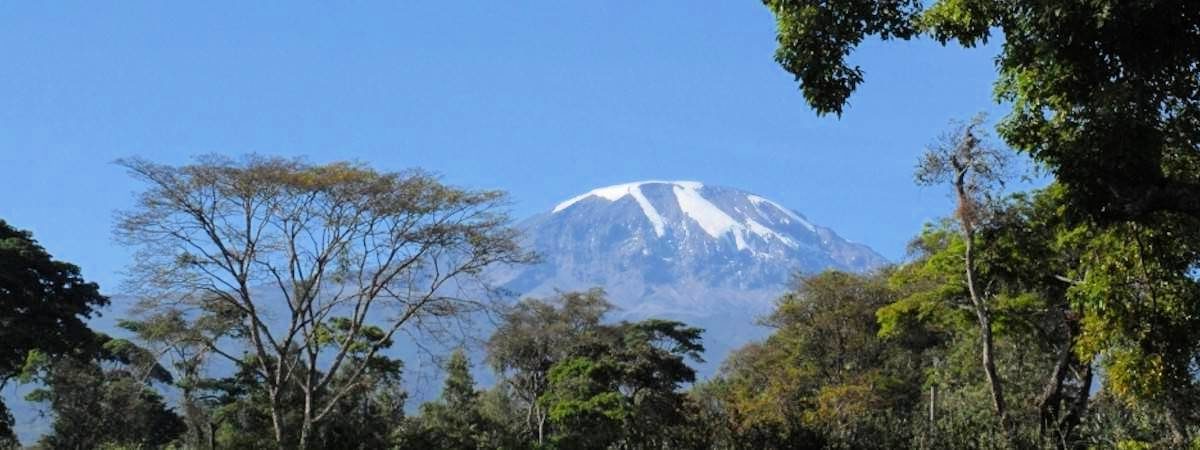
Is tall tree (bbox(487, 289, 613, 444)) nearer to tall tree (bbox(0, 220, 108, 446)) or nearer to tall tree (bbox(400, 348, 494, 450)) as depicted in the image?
tall tree (bbox(400, 348, 494, 450))

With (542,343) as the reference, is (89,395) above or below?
below

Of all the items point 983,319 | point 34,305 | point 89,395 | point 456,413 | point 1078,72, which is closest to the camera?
point 1078,72

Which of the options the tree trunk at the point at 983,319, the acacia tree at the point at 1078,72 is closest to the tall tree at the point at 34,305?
the tree trunk at the point at 983,319

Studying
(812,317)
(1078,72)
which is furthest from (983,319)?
(812,317)

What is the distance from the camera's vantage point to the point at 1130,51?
6758 millimetres

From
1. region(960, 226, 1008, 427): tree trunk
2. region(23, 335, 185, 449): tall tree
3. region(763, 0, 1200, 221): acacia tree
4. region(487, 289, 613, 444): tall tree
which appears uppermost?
region(487, 289, 613, 444): tall tree

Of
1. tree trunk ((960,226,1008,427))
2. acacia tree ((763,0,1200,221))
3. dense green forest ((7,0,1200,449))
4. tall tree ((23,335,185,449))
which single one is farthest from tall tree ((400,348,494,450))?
acacia tree ((763,0,1200,221))

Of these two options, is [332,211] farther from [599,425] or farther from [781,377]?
[781,377]

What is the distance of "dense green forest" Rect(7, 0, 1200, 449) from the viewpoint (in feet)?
24.0

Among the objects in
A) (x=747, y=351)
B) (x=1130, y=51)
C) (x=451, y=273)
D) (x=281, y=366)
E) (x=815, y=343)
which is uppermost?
(x=747, y=351)

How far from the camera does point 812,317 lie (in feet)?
120

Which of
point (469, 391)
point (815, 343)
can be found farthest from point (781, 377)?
point (469, 391)

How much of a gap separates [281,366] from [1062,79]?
17.3m

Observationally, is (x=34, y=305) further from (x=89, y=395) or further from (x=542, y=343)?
(x=542, y=343)
